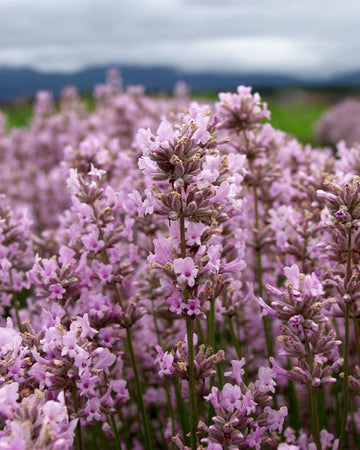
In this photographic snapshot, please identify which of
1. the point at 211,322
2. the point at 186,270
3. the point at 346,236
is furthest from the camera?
the point at 211,322

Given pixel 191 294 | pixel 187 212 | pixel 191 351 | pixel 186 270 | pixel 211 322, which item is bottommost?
pixel 211 322

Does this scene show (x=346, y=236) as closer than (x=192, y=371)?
No

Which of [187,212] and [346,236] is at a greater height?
[187,212]

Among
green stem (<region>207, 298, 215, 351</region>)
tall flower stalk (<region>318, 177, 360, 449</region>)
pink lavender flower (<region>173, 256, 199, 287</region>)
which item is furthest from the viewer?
green stem (<region>207, 298, 215, 351</region>)

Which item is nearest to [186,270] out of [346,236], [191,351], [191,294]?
[191,294]

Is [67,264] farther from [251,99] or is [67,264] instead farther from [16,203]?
[16,203]

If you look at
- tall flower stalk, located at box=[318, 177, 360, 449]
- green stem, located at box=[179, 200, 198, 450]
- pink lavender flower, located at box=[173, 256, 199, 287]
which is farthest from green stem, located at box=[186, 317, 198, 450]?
tall flower stalk, located at box=[318, 177, 360, 449]

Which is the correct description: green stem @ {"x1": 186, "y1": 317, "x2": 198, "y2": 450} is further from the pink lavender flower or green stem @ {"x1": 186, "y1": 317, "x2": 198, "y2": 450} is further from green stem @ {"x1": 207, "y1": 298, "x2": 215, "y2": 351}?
green stem @ {"x1": 207, "y1": 298, "x2": 215, "y2": 351}

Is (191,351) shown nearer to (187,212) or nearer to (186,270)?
(186,270)
